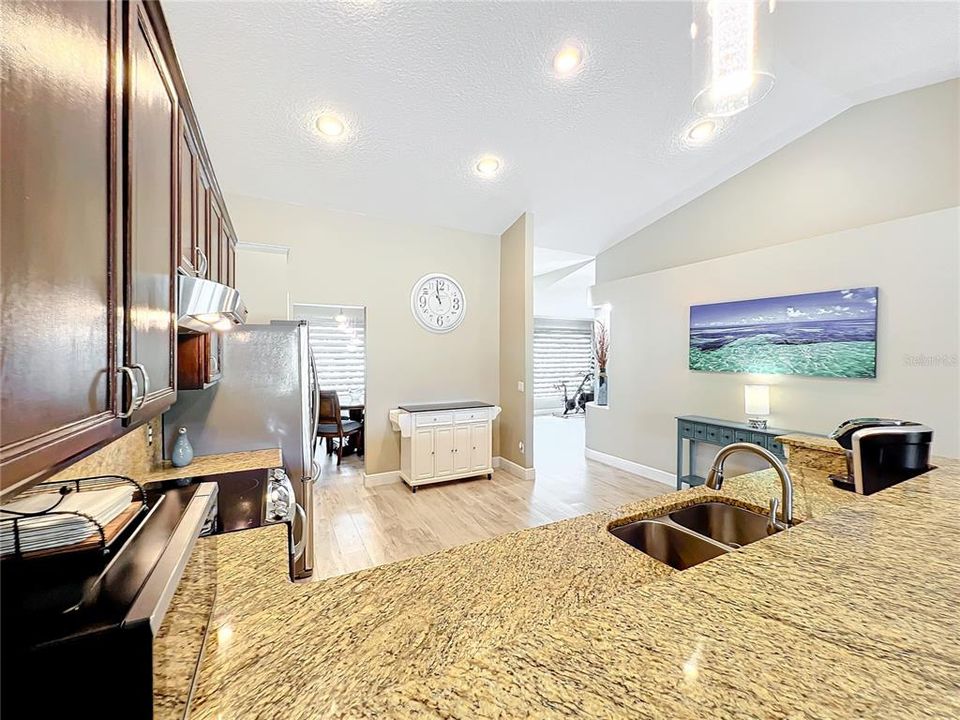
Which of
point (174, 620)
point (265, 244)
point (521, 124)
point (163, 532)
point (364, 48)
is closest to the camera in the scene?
point (174, 620)

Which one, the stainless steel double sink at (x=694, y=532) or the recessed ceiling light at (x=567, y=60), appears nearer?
the stainless steel double sink at (x=694, y=532)

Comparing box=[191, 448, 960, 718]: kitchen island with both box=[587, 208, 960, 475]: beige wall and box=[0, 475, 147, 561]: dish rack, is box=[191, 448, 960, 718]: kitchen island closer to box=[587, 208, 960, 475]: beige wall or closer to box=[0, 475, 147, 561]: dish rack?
box=[0, 475, 147, 561]: dish rack

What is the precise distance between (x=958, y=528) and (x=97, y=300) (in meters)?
2.17

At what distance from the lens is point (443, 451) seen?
14.0 ft

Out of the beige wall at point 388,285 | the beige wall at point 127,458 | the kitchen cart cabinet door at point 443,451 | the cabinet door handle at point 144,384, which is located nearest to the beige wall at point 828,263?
the beige wall at point 388,285

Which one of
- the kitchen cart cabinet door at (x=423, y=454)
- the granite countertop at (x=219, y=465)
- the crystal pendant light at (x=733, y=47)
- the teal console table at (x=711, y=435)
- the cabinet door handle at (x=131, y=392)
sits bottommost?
the kitchen cart cabinet door at (x=423, y=454)

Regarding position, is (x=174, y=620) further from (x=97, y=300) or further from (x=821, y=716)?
(x=821, y=716)

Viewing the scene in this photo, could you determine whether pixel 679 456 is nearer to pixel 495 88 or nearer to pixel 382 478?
pixel 382 478

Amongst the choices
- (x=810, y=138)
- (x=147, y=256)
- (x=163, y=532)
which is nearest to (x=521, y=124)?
(x=810, y=138)

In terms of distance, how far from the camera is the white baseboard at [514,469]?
14.9ft

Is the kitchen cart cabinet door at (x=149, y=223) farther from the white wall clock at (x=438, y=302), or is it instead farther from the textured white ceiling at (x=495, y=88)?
the white wall clock at (x=438, y=302)

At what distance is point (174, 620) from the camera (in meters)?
0.84

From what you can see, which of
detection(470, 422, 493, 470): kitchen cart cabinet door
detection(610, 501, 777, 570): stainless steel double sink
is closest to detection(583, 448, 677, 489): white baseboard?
detection(470, 422, 493, 470): kitchen cart cabinet door

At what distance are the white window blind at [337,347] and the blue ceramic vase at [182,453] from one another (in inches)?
157
